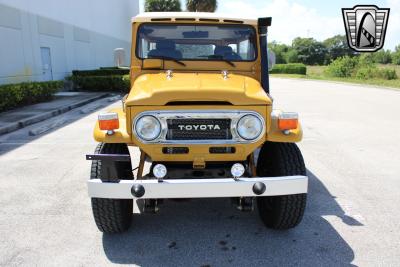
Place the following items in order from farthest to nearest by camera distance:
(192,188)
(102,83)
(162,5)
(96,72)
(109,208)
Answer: (162,5) → (96,72) → (102,83) → (109,208) → (192,188)

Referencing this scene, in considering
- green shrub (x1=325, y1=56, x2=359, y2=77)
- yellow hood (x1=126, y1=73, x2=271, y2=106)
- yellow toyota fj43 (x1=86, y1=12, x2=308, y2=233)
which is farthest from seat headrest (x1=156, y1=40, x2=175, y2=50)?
green shrub (x1=325, y1=56, x2=359, y2=77)

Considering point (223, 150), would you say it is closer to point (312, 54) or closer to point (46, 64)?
point (46, 64)

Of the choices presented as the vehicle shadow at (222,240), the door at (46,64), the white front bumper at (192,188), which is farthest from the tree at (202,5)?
the white front bumper at (192,188)

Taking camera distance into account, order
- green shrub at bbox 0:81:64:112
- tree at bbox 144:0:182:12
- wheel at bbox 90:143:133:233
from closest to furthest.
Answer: wheel at bbox 90:143:133:233, green shrub at bbox 0:81:64:112, tree at bbox 144:0:182:12

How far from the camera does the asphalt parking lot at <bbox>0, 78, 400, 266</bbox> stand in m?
3.21

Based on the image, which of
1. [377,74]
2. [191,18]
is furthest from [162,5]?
[191,18]

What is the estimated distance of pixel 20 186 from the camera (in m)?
5.03

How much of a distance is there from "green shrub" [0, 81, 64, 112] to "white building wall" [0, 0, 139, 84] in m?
1.26

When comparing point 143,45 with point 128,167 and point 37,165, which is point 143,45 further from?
point 37,165

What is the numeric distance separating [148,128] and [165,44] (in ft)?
4.60

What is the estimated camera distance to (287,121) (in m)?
3.25

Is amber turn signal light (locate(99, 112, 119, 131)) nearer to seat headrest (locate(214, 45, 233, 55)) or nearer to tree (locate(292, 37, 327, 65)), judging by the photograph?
seat headrest (locate(214, 45, 233, 55))

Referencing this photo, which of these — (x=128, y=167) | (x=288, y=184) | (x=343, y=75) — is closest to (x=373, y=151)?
(x=288, y=184)

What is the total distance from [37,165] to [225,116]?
411 centimetres
